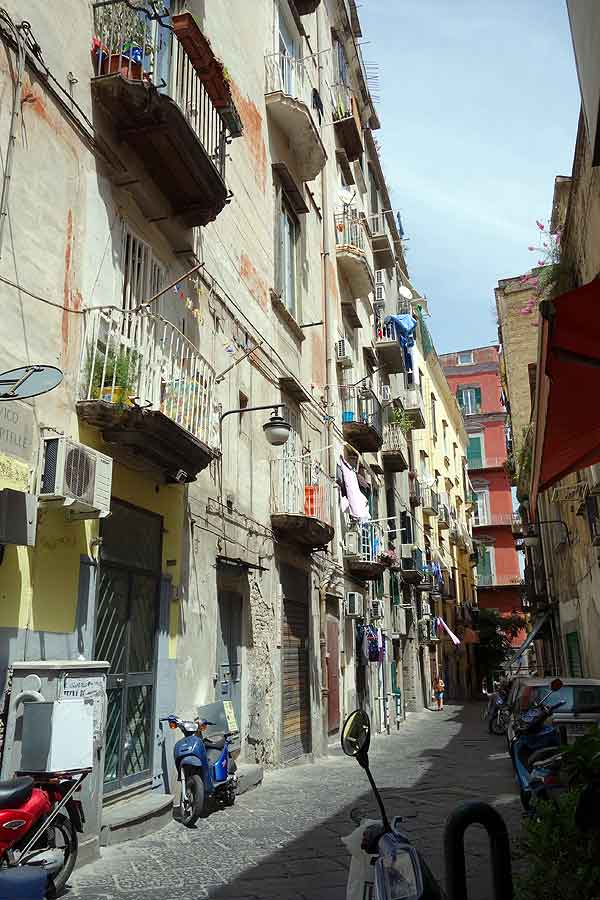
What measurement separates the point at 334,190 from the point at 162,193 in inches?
468

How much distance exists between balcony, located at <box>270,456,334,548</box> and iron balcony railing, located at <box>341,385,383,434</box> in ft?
14.5

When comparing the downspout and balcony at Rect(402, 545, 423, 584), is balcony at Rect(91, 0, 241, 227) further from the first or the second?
balcony at Rect(402, 545, 423, 584)

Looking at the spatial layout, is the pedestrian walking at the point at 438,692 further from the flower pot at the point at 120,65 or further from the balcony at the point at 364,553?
the flower pot at the point at 120,65

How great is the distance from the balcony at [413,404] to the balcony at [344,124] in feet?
35.7

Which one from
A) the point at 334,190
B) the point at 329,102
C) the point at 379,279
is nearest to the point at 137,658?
the point at 334,190

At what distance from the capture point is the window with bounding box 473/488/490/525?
2035 inches

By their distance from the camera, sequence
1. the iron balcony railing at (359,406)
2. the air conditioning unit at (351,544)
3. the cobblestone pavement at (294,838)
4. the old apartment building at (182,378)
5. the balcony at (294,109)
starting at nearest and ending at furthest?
the cobblestone pavement at (294,838), the old apartment building at (182,378), the balcony at (294,109), the air conditioning unit at (351,544), the iron balcony railing at (359,406)

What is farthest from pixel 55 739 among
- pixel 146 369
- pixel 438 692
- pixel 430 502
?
pixel 430 502

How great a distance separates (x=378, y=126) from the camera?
2769 centimetres

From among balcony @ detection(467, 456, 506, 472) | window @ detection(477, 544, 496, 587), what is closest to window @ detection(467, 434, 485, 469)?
balcony @ detection(467, 456, 506, 472)

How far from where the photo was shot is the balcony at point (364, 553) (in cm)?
1795

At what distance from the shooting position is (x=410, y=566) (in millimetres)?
26812

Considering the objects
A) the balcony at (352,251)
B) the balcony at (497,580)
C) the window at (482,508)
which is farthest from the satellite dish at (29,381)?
the window at (482,508)

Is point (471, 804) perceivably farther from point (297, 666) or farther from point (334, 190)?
point (334, 190)
